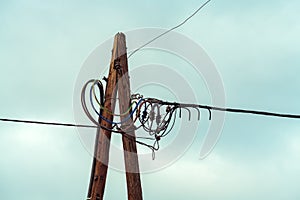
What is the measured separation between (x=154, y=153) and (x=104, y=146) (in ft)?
2.60

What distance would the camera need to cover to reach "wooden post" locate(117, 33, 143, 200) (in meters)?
6.46

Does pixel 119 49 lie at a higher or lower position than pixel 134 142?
higher

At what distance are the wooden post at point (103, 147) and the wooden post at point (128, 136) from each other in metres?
0.10

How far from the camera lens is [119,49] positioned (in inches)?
279

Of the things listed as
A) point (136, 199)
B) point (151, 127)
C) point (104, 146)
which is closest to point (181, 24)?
point (151, 127)

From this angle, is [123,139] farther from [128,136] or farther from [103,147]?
[103,147]

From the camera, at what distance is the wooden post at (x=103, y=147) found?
21.2ft

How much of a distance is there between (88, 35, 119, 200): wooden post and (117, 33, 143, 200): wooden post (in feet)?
0.32

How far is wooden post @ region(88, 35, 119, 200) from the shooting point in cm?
646

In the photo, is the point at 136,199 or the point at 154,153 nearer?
the point at 136,199

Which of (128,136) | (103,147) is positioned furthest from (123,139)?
(103,147)

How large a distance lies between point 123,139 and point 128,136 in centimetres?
8

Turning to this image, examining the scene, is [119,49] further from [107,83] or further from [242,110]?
[242,110]

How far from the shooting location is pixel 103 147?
664 centimetres
